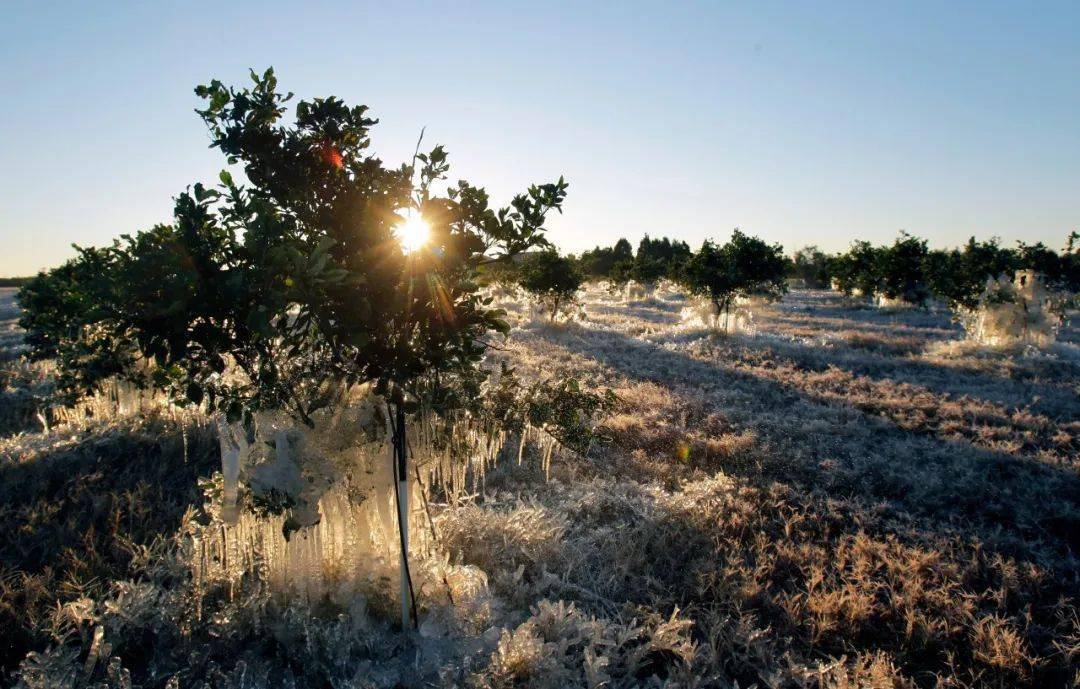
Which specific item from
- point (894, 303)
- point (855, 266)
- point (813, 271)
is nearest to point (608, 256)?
point (813, 271)

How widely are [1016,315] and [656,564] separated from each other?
18216 mm

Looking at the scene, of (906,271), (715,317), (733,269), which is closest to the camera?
(733,269)

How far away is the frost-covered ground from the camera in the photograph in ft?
14.5

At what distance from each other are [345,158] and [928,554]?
6958 millimetres

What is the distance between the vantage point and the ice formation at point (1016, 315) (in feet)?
57.2

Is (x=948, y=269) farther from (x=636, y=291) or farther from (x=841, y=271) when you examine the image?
(x=636, y=291)

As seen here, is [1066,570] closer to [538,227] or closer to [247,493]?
[538,227]

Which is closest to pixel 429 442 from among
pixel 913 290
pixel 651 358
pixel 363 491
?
pixel 363 491

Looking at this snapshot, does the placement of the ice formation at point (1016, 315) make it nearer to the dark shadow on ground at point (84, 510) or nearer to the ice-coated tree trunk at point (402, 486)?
the ice-coated tree trunk at point (402, 486)

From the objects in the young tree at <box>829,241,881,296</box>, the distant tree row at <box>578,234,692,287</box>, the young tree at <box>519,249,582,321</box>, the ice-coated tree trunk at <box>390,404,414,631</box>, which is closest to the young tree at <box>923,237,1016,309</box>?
the young tree at <box>829,241,881,296</box>

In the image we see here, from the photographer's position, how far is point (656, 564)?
604 centimetres

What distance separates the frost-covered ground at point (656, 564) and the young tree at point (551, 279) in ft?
42.0

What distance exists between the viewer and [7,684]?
4.13 metres

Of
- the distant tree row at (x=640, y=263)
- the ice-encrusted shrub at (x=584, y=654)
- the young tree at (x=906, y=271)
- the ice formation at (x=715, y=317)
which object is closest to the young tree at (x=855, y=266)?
the young tree at (x=906, y=271)
